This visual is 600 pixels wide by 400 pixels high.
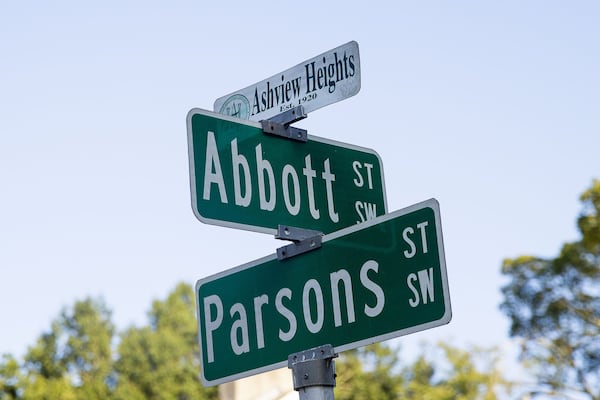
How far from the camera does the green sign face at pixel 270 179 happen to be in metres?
3.32

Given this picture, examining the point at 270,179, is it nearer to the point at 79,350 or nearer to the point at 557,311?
the point at 557,311

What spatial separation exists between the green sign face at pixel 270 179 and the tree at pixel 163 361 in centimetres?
3705

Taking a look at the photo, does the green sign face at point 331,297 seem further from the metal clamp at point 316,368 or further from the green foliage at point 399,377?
the green foliage at point 399,377

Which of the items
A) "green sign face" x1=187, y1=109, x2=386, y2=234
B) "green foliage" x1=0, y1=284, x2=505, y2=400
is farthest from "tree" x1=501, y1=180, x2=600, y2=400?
"green sign face" x1=187, y1=109, x2=386, y2=234

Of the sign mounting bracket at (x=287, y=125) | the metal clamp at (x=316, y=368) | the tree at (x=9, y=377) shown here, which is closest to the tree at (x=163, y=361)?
the tree at (x=9, y=377)

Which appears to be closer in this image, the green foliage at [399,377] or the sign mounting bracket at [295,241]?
the sign mounting bracket at [295,241]

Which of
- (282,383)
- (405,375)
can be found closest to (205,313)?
(282,383)

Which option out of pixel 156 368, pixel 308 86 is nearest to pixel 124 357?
pixel 156 368

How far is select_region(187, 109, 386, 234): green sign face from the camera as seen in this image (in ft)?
10.9

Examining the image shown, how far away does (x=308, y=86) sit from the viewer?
12.1 feet

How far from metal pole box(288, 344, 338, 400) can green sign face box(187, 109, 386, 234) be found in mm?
437

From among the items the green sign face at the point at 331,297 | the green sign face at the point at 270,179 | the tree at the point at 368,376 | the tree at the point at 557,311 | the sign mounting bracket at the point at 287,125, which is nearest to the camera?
the green sign face at the point at 331,297

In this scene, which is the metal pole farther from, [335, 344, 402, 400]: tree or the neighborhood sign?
[335, 344, 402, 400]: tree

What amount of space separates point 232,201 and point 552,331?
72.0ft
